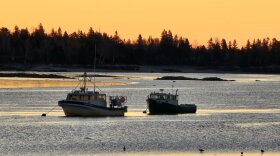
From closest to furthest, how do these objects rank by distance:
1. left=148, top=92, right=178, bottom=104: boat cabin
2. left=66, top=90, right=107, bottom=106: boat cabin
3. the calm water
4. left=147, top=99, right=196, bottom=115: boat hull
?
1. the calm water
2. left=66, top=90, right=107, bottom=106: boat cabin
3. left=147, top=99, right=196, bottom=115: boat hull
4. left=148, top=92, right=178, bottom=104: boat cabin

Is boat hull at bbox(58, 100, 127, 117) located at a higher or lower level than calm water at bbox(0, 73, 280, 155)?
higher

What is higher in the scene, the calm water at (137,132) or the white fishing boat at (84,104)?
the white fishing boat at (84,104)

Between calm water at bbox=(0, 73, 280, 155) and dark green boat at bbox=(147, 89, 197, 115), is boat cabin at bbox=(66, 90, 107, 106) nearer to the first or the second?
calm water at bbox=(0, 73, 280, 155)

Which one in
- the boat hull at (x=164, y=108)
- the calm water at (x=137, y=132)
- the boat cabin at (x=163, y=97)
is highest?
the boat cabin at (x=163, y=97)

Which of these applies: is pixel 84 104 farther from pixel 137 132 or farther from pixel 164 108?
pixel 137 132

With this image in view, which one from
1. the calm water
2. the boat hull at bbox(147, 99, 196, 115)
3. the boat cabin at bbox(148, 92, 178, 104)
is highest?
Result: the boat cabin at bbox(148, 92, 178, 104)

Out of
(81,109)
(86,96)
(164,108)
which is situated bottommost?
(164,108)

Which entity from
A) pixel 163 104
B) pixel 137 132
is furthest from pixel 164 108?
pixel 137 132

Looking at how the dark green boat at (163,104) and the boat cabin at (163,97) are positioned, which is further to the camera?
the boat cabin at (163,97)

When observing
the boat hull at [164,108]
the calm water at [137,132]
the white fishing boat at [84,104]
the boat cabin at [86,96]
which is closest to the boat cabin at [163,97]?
the boat hull at [164,108]

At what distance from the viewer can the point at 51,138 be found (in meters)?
75.1

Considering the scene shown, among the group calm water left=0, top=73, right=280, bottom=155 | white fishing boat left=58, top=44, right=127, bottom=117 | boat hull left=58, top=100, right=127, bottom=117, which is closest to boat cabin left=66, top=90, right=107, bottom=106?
white fishing boat left=58, top=44, right=127, bottom=117

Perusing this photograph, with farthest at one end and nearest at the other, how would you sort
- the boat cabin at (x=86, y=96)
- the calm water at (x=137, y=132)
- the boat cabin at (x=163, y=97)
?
the boat cabin at (x=163, y=97), the boat cabin at (x=86, y=96), the calm water at (x=137, y=132)

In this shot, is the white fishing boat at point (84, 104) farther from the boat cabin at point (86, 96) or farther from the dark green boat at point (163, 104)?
the dark green boat at point (163, 104)
